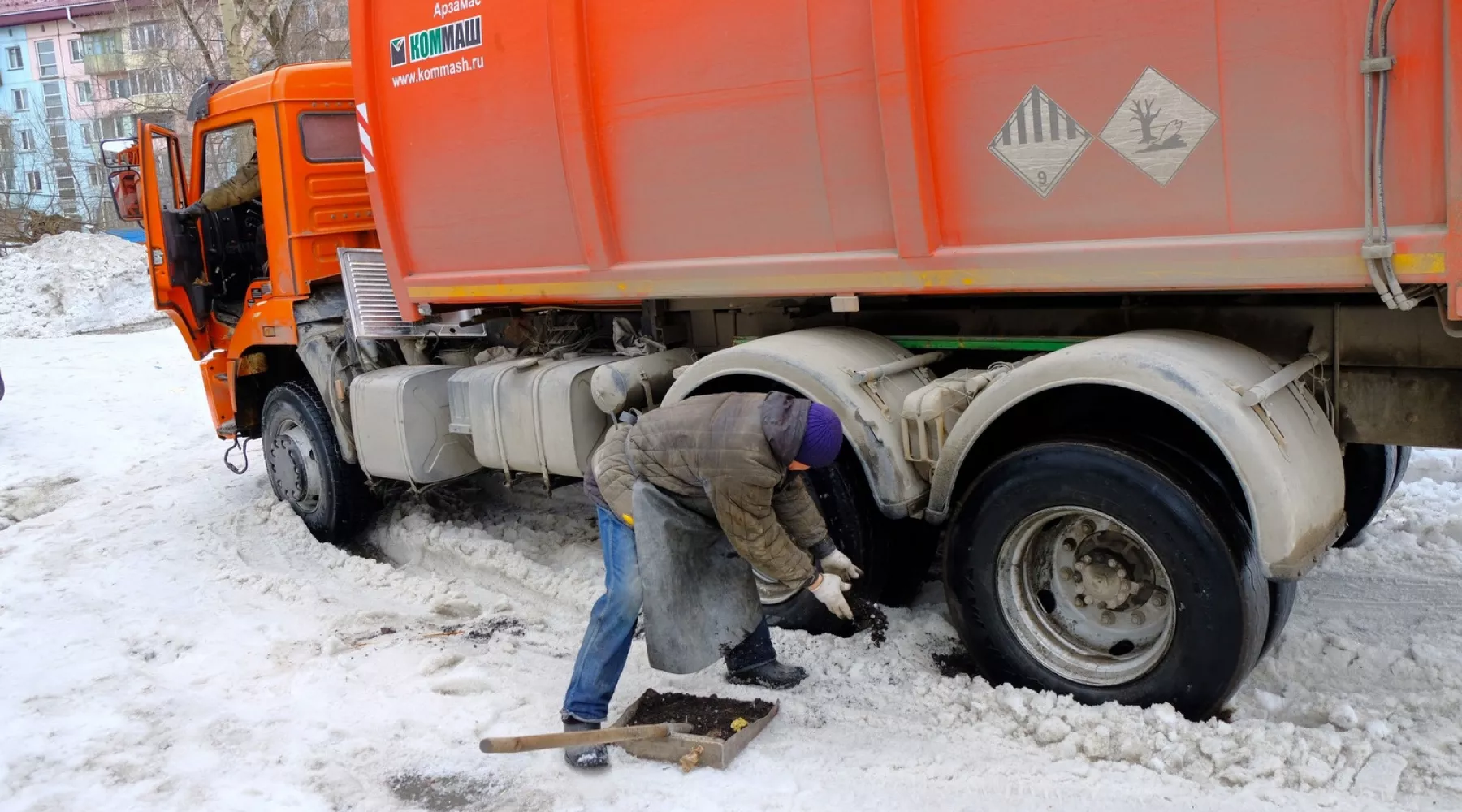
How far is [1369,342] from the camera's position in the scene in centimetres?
361

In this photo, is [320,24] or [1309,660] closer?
[1309,660]

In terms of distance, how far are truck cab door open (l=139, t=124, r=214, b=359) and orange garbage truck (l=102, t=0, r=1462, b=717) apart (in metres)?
2.23

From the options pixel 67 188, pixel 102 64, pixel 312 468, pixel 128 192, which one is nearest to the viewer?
pixel 312 468

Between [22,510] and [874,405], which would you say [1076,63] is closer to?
[874,405]

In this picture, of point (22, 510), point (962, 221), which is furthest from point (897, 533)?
point (22, 510)

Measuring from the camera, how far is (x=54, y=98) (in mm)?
41719

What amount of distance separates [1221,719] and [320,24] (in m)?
23.0

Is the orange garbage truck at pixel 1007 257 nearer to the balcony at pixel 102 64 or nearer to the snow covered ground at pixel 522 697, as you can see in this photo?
the snow covered ground at pixel 522 697

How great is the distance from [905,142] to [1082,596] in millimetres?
1726

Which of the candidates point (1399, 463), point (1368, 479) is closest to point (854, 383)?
point (1368, 479)

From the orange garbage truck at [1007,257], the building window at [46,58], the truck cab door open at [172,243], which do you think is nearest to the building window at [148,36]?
the building window at [46,58]

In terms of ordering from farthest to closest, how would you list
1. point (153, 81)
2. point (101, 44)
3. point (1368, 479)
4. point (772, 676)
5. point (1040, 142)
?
point (101, 44)
point (153, 81)
point (1368, 479)
point (772, 676)
point (1040, 142)

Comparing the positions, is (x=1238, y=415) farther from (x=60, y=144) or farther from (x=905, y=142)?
(x=60, y=144)

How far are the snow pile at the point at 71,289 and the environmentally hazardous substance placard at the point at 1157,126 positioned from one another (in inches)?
737
